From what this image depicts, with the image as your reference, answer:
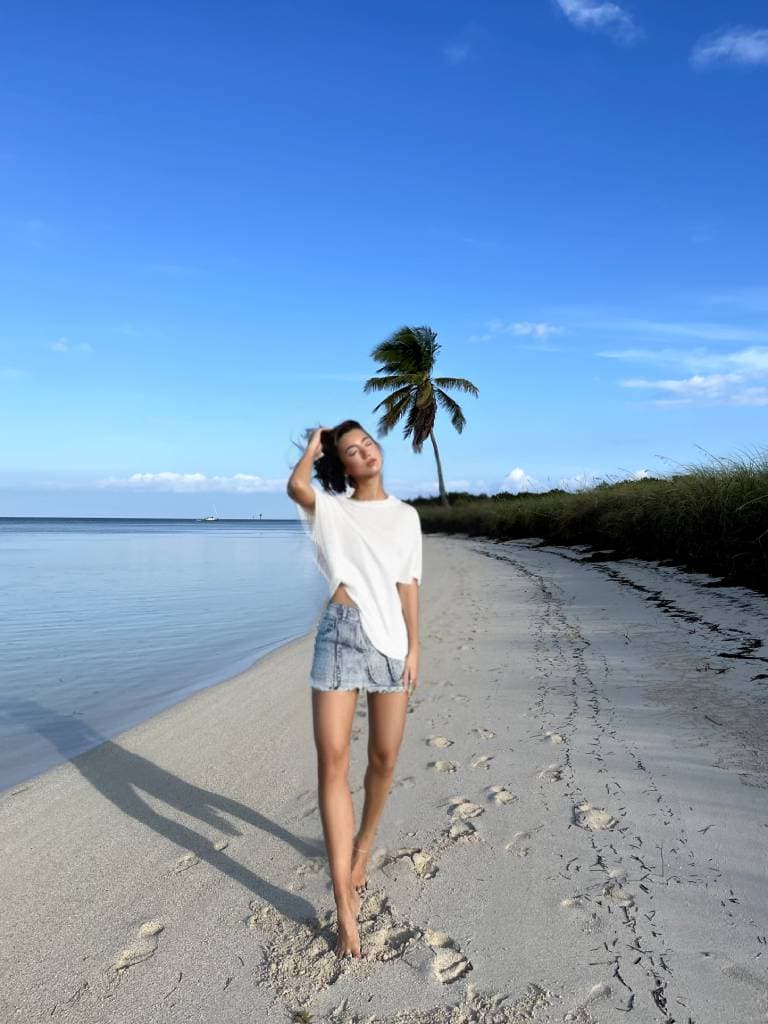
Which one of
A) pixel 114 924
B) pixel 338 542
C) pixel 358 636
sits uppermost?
pixel 338 542

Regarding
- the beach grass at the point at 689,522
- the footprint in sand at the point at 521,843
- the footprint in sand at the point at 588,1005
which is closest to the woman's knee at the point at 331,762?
the footprint in sand at the point at 588,1005

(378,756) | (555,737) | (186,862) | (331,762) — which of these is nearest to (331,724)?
(331,762)

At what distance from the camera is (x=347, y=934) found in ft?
8.06

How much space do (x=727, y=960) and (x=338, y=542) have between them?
1.81 meters

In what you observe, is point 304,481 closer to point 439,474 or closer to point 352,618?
point 352,618

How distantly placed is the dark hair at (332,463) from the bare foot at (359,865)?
137cm

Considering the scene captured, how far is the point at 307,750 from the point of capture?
473cm

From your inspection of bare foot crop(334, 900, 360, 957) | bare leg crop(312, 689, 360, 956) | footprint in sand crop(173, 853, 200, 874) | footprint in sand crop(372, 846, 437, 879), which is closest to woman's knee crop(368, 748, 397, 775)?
bare leg crop(312, 689, 360, 956)

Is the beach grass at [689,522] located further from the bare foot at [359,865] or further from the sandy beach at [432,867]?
the bare foot at [359,865]

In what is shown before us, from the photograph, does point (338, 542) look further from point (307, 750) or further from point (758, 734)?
point (758, 734)

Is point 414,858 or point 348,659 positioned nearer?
point 348,659

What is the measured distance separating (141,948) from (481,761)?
86.7 inches

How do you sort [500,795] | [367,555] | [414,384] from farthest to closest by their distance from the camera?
[414,384]
[500,795]
[367,555]

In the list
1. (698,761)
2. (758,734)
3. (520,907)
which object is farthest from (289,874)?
(758,734)
